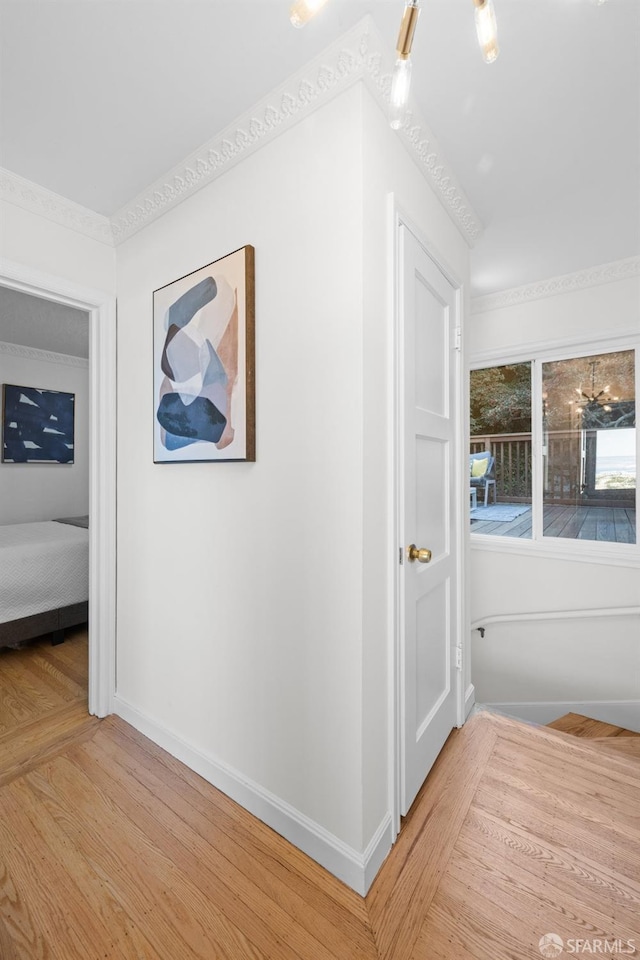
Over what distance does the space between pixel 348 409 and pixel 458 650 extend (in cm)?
136

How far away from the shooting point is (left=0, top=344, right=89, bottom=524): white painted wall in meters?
4.34

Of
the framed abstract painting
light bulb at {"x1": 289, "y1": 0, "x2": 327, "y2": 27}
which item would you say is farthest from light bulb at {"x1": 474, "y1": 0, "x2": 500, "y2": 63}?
the framed abstract painting

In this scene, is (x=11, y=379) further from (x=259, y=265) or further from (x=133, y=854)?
(x=133, y=854)

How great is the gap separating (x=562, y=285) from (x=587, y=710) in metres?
2.70

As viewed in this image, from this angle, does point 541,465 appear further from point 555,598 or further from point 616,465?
point 555,598

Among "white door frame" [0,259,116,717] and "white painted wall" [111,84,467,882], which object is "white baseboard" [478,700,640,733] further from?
"white door frame" [0,259,116,717]

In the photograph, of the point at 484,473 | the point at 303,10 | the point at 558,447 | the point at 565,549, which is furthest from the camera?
the point at 484,473

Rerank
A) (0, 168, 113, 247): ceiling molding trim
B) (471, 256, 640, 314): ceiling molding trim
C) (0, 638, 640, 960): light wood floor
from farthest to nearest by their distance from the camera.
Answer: (471, 256, 640, 314): ceiling molding trim, (0, 168, 113, 247): ceiling molding trim, (0, 638, 640, 960): light wood floor

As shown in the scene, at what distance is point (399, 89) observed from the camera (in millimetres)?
658

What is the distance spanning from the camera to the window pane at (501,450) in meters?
3.04

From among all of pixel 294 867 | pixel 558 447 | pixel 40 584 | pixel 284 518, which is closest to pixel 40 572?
pixel 40 584

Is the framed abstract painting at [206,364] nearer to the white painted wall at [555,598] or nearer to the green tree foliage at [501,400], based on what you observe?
the white painted wall at [555,598]

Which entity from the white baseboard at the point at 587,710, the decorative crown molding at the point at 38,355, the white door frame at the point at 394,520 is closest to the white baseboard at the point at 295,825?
the white door frame at the point at 394,520

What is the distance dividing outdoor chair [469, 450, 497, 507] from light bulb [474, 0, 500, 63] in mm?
2764
